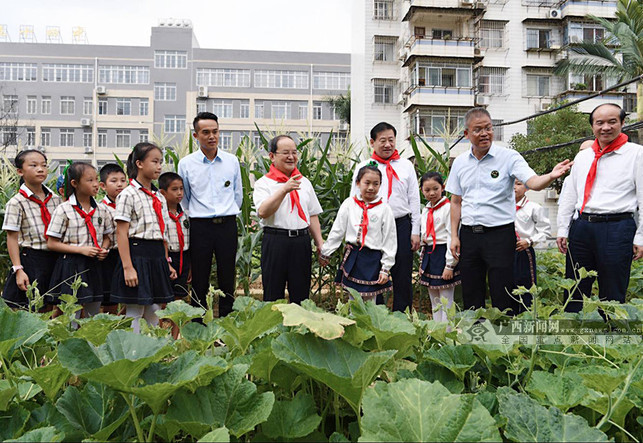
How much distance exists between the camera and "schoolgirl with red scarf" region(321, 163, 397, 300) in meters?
3.26

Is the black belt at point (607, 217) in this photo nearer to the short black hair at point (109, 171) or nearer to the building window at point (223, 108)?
the short black hair at point (109, 171)

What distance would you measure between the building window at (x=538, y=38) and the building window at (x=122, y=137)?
1084 inches

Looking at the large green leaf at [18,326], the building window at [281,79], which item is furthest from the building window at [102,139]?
the large green leaf at [18,326]

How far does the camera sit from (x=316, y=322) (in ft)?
2.03

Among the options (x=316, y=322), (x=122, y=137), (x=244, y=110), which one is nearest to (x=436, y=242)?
(x=316, y=322)

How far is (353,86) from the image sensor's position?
93.6ft

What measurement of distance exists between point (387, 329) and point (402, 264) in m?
2.82

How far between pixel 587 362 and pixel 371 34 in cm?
2669

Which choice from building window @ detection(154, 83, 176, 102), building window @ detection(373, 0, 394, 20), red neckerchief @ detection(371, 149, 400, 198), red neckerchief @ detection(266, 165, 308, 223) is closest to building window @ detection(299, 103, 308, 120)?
building window @ detection(154, 83, 176, 102)

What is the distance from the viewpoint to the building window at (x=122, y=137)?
126 ft

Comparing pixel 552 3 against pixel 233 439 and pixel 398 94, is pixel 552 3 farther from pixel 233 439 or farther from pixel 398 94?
pixel 233 439

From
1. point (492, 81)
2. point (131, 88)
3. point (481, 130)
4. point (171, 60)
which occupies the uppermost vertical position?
point (171, 60)

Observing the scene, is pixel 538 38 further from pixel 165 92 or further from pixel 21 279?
pixel 21 279

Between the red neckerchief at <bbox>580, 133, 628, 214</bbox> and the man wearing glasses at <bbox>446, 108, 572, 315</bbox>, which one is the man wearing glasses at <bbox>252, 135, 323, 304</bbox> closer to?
the man wearing glasses at <bbox>446, 108, 572, 315</bbox>
